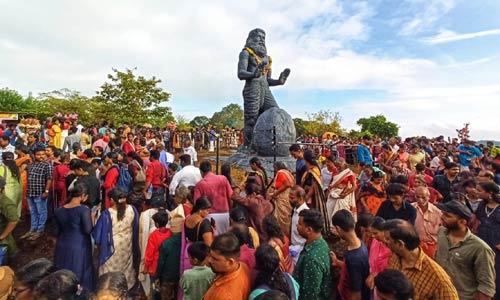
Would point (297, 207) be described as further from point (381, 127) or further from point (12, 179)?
point (381, 127)

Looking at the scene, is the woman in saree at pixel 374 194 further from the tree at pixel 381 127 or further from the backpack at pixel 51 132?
the tree at pixel 381 127

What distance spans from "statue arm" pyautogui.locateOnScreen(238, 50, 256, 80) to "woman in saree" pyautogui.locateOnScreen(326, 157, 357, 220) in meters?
7.40

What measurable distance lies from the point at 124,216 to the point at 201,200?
1.28 m

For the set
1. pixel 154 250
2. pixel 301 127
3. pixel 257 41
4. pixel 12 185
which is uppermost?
pixel 257 41

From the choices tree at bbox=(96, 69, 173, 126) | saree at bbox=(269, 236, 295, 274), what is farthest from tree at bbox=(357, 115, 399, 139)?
saree at bbox=(269, 236, 295, 274)

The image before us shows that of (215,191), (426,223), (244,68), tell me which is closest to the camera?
(426,223)

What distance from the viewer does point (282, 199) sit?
4.95 metres

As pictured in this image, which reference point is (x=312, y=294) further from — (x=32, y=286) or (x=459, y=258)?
(x=32, y=286)

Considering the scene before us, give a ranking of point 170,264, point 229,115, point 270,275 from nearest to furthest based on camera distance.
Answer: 1. point 270,275
2. point 170,264
3. point 229,115

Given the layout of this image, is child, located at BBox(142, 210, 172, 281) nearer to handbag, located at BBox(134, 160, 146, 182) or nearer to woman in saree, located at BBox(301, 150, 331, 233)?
handbag, located at BBox(134, 160, 146, 182)

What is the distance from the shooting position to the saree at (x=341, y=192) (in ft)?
18.3

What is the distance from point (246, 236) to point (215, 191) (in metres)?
1.73

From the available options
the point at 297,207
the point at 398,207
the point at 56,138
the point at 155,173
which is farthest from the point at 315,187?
the point at 56,138

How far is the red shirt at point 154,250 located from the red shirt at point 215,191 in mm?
984
